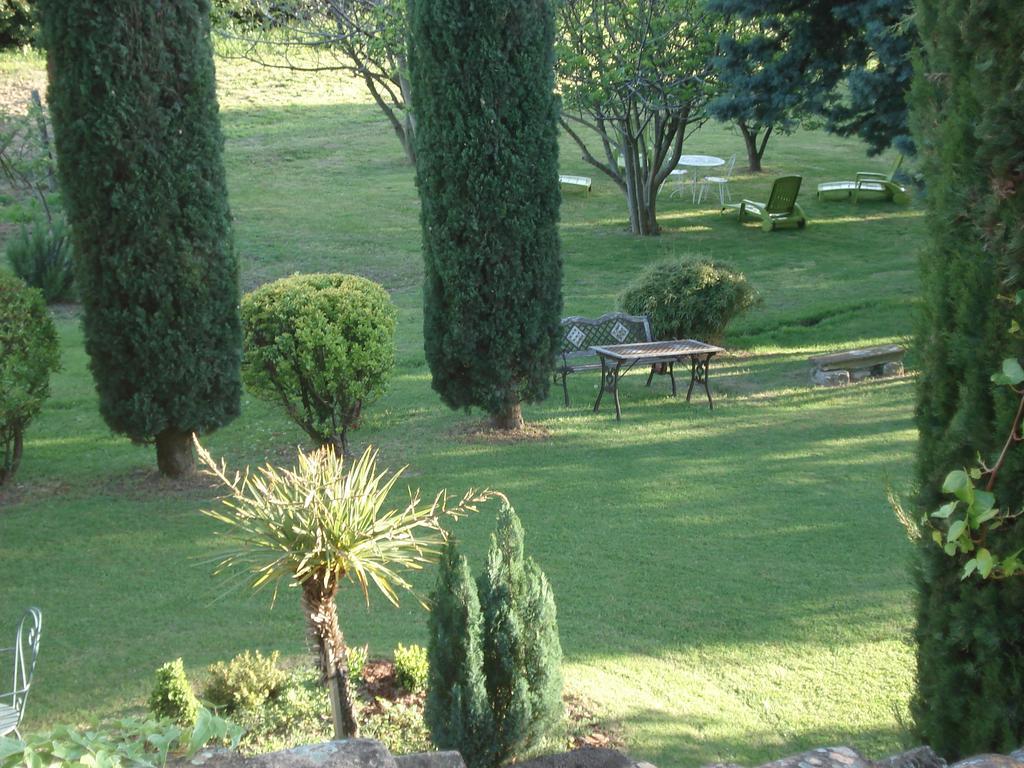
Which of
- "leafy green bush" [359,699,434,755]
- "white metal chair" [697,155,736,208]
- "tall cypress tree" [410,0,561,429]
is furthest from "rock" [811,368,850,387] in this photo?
"white metal chair" [697,155,736,208]

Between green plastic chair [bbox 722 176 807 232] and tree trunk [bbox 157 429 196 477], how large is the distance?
18.4 metres

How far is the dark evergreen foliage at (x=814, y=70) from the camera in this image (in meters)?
14.9

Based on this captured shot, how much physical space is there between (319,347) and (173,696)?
5.02 meters

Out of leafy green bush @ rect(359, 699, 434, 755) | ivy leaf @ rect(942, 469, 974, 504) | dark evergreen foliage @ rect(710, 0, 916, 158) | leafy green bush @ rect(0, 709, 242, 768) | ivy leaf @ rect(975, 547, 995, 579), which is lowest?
leafy green bush @ rect(359, 699, 434, 755)

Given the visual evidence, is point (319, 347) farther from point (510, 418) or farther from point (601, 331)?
point (601, 331)

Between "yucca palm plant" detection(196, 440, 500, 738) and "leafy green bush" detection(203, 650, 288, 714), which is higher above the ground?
"yucca palm plant" detection(196, 440, 500, 738)

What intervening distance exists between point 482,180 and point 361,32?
10752 millimetres

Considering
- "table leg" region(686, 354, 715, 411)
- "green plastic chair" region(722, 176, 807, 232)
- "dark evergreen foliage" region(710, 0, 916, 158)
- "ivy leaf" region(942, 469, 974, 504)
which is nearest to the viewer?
"ivy leaf" region(942, 469, 974, 504)

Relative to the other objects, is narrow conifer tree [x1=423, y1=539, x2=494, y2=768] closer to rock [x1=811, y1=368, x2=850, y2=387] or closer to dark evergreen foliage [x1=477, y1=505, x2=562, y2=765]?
dark evergreen foliage [x1=477, y1=505, x2=562, y2=765]

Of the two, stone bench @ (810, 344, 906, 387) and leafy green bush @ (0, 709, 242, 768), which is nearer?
leafy green bush @ (0, 709, 242, 768)

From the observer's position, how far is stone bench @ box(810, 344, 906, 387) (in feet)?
44.3

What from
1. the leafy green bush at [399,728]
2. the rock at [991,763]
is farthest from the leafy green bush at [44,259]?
the rock at [991,763]

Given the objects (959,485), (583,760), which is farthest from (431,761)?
(583,760)

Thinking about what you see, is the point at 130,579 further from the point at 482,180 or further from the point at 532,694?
the point at 482,180
